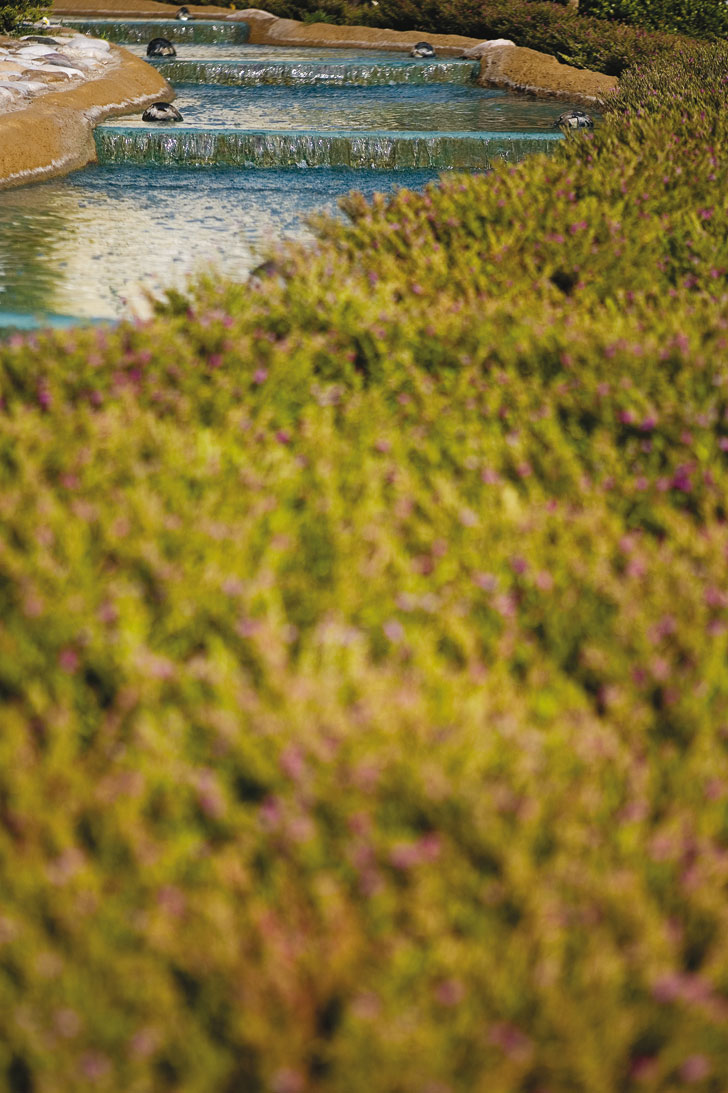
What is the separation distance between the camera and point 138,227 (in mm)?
9336

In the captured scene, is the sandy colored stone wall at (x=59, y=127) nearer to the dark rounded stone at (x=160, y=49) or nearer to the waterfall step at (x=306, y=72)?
the waterfall step at (x=306, y=72)

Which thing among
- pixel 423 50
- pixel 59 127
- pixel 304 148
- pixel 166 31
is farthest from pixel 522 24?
pixel 59 127

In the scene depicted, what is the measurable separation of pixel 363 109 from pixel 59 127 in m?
5.32

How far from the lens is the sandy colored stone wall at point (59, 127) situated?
10.9 metres

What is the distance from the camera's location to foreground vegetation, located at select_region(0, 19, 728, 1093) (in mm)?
1989

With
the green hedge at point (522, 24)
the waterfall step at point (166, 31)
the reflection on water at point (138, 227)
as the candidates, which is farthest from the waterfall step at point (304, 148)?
the waterfall step at point (166, 31)

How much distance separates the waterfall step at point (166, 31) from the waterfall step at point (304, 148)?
1083 centimetres

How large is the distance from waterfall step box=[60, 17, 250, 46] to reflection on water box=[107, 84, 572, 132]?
4.84 m

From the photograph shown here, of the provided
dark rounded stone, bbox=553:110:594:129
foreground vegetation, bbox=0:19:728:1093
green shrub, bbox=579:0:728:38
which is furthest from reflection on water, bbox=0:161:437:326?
green shrub, bbox=579:0:728:38

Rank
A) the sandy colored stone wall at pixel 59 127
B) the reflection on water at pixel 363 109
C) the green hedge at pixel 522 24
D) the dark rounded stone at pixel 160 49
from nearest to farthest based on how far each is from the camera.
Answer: the sandy colored stone wall at pixel 59 127
the reflection on water at pixel 363 109
the green hedge at pixel 522 24
the dark rounded stone at pixel 160 49

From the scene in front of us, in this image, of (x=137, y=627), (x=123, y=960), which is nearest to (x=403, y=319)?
(x=137, y=627)

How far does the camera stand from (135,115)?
14195 mm

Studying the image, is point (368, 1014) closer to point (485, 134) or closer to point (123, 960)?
point (123, 960)

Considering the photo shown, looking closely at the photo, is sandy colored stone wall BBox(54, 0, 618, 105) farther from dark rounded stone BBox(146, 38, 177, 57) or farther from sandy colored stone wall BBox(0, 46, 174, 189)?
sandy colored stone wall BBox(0, 46, 174, 189)
